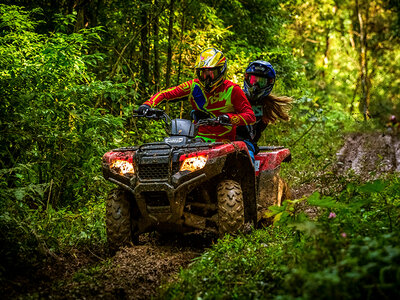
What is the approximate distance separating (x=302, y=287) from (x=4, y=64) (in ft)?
17.3

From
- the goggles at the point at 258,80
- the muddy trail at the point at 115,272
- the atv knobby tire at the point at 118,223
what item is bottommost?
the muddy trail at the point at 115,272

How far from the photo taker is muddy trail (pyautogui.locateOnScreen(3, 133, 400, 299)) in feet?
12.8

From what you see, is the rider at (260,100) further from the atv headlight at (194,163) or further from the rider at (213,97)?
the atv headlight at (194,163)

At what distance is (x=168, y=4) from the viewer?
1052cm

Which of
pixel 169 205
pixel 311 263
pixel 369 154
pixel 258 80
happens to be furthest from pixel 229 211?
pixel 369 154

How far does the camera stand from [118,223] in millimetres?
5234

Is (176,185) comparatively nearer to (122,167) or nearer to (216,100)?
(122,167)

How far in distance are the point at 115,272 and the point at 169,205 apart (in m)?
0.93

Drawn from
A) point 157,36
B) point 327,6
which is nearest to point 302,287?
point 157,36

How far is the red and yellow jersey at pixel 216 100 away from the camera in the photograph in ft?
20.1

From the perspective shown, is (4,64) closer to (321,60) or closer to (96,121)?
(96,121)

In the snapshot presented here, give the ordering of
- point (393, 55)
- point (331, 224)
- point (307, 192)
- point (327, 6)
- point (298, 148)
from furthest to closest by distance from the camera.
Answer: point (393, 55)
point (327, 6)
point (298, 148)
point (307, 192)
point (331, 224)

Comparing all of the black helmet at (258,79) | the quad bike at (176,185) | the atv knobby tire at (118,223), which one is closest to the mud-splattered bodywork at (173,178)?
the quad bike at (176,185)

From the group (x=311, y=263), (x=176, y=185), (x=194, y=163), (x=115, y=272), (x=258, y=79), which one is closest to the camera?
(x=311, y=263)
